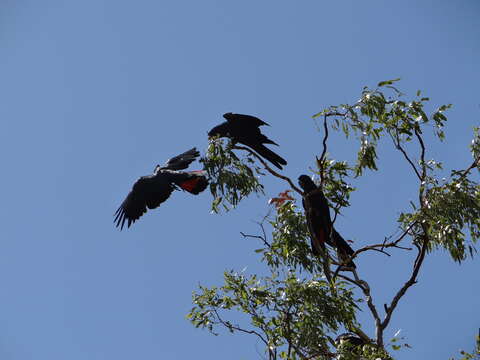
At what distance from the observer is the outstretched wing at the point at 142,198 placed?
11.1 metres

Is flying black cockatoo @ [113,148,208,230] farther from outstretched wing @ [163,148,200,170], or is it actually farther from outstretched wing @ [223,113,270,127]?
outstretched wing @ [223,113,270,127]

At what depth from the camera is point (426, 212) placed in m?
9.51

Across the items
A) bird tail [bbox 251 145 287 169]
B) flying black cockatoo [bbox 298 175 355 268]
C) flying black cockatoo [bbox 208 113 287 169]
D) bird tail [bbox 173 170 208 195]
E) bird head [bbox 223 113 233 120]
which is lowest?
flying black cockatoo [bbox 298 175 355 268]

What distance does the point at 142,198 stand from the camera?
11.3 metres

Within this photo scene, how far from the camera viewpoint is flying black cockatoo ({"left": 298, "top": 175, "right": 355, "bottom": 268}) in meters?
9.76

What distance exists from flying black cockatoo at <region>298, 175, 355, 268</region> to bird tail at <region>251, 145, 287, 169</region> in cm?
56

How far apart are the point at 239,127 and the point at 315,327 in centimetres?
340

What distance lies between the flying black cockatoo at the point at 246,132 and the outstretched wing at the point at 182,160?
0.73m

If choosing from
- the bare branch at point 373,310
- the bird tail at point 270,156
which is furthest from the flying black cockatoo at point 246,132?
the bare branch at point 373,310

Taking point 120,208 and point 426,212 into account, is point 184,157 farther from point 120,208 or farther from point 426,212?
point 426,212

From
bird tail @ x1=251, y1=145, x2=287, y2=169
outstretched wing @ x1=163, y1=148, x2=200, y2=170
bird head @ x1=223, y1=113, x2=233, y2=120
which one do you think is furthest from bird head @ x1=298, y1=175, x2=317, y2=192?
outstretched wing @ x1=163, y1=148, x2=200, y2=170

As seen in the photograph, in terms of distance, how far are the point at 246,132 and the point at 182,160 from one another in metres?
1.23

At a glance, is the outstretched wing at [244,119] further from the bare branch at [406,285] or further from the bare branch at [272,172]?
the bare branch at [406,285]

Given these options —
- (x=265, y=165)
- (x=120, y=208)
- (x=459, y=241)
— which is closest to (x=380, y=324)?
(x=459, y=241)
